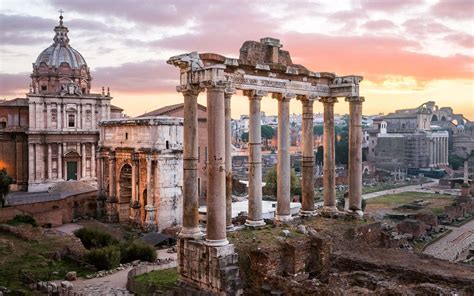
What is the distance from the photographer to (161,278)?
16.0 meters

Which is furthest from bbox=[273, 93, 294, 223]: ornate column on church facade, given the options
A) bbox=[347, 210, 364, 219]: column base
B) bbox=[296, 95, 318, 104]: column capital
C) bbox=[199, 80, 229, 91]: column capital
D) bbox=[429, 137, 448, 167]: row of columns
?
bbox=[429, 137, 448, 167]: row of columns

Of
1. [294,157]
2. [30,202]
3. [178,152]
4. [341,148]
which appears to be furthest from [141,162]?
[294,157]

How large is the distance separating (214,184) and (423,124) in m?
101

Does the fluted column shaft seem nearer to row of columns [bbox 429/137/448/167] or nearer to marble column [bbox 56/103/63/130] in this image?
marble column [bbox 56/103/63/130]

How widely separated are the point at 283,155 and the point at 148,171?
55.0 ft

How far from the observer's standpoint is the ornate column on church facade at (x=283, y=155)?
684 inches

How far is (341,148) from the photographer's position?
281ft

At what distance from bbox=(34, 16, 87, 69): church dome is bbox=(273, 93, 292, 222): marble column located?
34.2m

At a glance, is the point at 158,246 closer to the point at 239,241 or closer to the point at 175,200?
the point at 175,200

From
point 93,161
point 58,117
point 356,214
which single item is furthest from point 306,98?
point 93,161

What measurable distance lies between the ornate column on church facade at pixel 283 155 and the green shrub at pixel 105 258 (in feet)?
30.8

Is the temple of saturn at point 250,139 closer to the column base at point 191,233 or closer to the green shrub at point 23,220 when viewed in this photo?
the column base at point 191,233

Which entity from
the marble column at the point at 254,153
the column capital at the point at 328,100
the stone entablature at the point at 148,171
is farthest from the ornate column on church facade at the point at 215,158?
the stone entablature at the point at 148,171

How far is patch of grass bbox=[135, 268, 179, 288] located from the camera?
1504 cm
